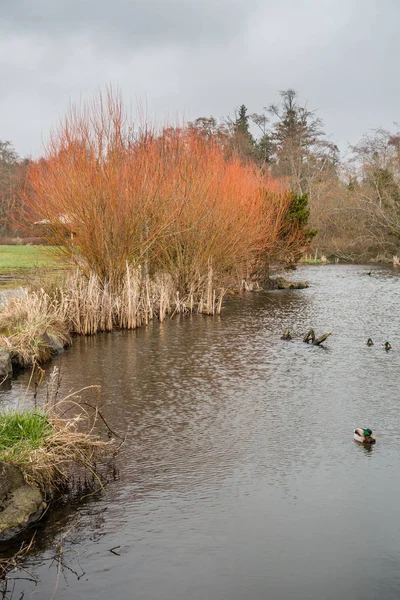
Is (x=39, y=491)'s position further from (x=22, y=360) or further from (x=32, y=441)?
(x=22, y=360)

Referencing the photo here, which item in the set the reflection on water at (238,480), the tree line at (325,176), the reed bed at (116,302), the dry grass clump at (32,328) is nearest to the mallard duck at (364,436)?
the reflection on water at (238,480)

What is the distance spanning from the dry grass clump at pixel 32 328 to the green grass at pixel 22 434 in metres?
4.22

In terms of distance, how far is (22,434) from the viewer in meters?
5.97

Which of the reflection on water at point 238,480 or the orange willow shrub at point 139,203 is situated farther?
the orange willow shrub at point 139,203

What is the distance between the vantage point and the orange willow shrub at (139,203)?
14445 millimetres

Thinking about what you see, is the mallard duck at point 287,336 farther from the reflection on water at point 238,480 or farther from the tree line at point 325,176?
the tree line at point 325,176

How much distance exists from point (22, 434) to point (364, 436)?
11.8 ft

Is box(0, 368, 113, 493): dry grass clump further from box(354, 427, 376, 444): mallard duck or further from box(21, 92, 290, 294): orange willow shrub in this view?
box(21, 92, 290, 294): orange willow shrub

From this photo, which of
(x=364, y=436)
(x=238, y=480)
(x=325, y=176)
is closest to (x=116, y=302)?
(x=364, y=436)

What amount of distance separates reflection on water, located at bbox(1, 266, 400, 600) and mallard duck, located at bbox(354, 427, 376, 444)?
0.10 meters

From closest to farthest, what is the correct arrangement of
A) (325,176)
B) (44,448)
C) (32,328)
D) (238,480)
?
(44,448) < (238,480) < (32,328) < (325,176)

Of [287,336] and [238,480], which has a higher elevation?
[287,336]

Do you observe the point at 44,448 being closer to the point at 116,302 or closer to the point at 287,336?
the point at 287,336

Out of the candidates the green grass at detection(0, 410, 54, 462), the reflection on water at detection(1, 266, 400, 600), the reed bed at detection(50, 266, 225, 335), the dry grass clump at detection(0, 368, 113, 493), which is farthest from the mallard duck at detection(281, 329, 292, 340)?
the green grass at detection(0, 410, 54, 462)
